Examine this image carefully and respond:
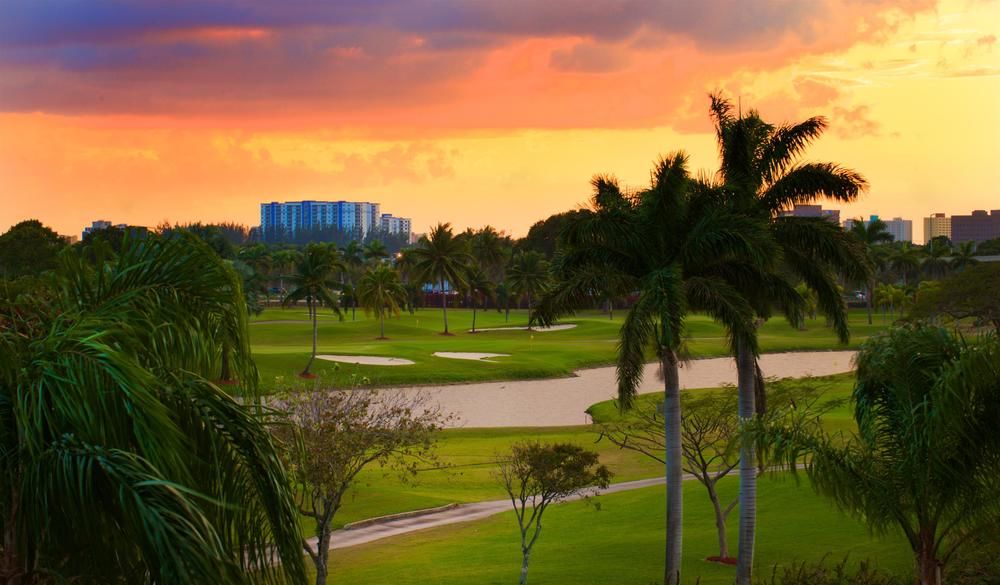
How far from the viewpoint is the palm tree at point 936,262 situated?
559 feet

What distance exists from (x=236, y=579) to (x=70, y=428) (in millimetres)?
1581

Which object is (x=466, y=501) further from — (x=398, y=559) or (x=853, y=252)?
(x=853, y=252)

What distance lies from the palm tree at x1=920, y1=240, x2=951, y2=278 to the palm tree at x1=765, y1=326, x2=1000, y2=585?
158487 millimetres

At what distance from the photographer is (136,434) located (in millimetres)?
7512

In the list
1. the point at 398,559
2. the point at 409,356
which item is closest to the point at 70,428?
the point at 398,559

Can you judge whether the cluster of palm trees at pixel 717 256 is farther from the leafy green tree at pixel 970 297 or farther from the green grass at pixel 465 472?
the leafy green tree at pixel 970 297

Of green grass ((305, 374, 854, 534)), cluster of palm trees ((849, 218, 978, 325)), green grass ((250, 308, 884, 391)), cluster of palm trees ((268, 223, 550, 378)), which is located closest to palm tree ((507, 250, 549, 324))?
cluster of palm trees ((268, 223, 550, 378))

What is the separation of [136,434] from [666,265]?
23.0 m

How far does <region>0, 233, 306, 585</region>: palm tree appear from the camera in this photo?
718cm

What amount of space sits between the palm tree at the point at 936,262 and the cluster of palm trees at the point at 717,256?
14913 centimetres

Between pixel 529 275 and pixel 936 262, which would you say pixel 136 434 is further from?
pixel 936 262

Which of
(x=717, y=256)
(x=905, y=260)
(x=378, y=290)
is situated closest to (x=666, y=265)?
(x=717, y=256)

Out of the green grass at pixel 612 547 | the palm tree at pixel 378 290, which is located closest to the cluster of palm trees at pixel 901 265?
the palm tree at pixel 378 290

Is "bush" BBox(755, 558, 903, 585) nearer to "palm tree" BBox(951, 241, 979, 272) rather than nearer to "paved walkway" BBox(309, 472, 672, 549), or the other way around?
"paved walkway" BBox(309, 472, 672, 549)
